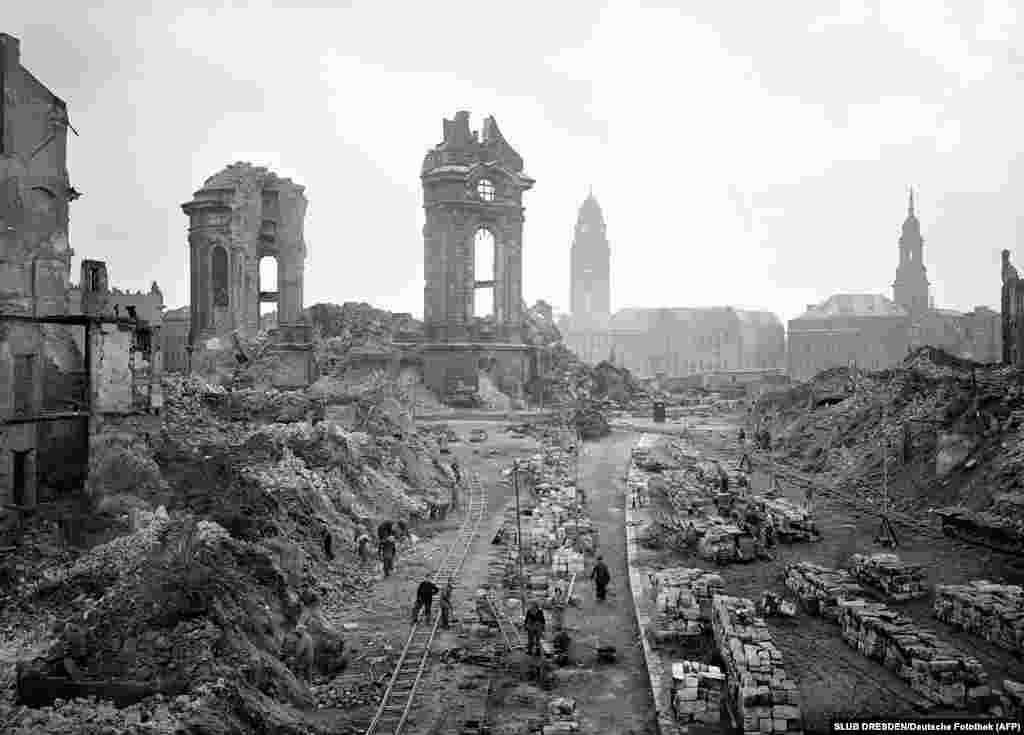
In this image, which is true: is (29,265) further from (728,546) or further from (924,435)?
(924,435)

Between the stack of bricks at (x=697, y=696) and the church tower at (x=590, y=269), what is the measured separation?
414 ft

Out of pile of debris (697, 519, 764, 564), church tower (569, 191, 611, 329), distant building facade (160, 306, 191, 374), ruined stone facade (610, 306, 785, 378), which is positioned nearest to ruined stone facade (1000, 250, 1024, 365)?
pile of debris (697, 519, 764, 564)

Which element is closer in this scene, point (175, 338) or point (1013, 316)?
point (1013, 316)

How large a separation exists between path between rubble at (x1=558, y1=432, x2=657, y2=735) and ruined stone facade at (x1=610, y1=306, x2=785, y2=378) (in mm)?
102576

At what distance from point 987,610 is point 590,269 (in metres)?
126

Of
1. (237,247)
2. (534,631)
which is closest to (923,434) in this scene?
(534,631)

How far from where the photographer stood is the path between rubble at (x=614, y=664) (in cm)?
1177

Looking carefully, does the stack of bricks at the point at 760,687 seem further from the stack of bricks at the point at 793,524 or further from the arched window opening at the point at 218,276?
the arched window opening at the point at 218,276

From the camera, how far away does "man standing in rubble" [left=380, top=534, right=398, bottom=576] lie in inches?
738

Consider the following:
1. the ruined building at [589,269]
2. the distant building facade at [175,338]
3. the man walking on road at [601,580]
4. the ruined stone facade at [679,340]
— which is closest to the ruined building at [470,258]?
the distant building facade at [175,338]

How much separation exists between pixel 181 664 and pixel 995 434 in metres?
24.4

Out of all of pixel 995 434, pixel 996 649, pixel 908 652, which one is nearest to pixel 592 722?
pixel 908 652

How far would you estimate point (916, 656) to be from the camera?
12727 mm

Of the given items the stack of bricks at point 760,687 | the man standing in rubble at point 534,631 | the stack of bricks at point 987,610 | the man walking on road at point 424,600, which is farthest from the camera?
the man walking on road at point 424,600
